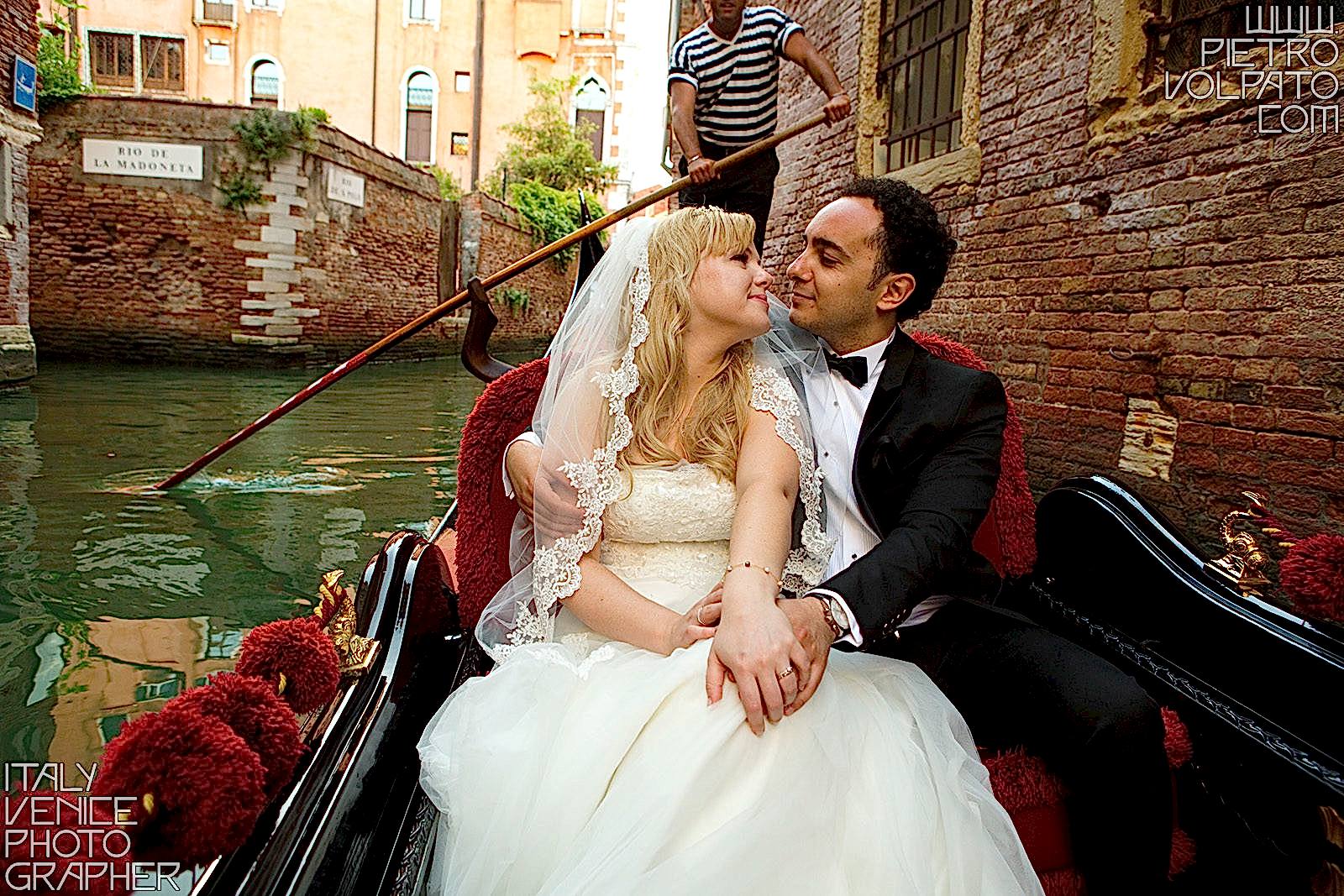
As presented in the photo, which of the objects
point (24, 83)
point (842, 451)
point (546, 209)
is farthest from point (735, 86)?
point (546, 209)

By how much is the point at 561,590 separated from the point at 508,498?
28cm

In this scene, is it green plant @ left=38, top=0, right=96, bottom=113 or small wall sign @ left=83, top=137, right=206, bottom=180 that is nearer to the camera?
green plant @ left=38, top=0, right=96, bottom=113

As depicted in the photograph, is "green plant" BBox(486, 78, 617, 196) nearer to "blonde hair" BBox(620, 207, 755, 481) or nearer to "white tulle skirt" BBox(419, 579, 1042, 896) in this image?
"blonde hair" BBox(620, 207, 755, 481)

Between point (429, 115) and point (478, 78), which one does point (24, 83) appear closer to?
point (429, 115)

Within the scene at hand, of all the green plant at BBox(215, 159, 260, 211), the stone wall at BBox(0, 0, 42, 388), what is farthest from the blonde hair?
the green plant at BBox(215, 159, 260, 211)

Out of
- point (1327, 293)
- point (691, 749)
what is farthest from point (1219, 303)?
point (691, 749)

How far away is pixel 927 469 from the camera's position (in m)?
1.51

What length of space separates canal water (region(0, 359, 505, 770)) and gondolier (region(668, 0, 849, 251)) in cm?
183

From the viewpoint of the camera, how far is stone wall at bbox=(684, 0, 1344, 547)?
2973 millimetres

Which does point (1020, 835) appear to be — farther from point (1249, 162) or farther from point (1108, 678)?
point (1249, 162)

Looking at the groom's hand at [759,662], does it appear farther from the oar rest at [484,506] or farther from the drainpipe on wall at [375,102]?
the drainpipe on wall at [375,102]

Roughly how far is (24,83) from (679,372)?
9017mm

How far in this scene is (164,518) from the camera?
4.09 meters

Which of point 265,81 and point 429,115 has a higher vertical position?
point 265,81
